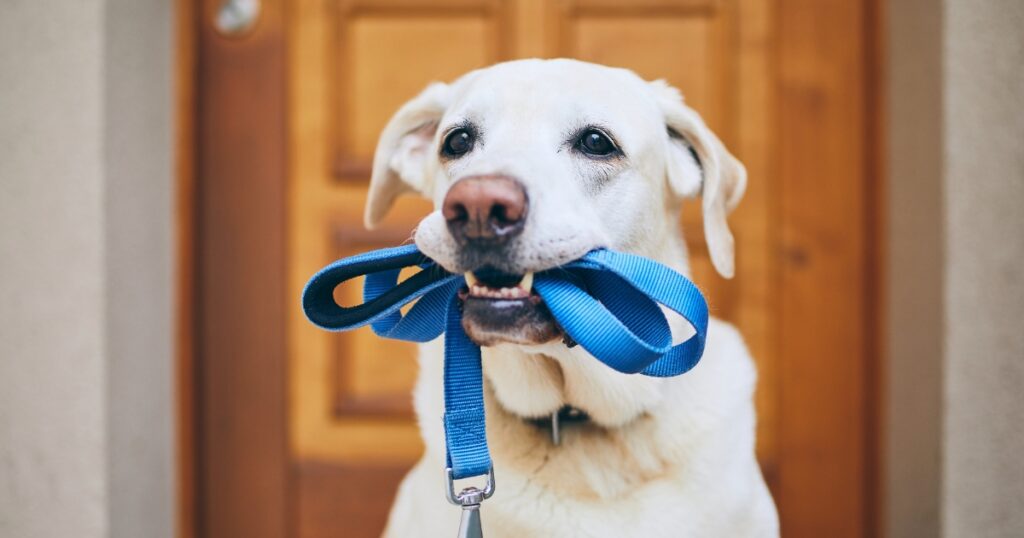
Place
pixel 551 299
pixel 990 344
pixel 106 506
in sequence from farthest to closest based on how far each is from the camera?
pixel 106 506 → pixel 990 344 → pixel 551 299

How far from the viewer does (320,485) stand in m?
2.26

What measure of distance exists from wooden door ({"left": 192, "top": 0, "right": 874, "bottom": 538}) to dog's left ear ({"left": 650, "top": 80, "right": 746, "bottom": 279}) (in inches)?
26.5

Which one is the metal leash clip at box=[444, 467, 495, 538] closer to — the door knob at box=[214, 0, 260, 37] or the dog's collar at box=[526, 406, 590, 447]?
the dog's collar at box=[526, 406, 590, 447]

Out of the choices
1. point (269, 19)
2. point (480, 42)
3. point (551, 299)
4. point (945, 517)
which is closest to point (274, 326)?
point (269, 19)

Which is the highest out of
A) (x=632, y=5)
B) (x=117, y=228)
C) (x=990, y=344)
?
(x=632, y=5)

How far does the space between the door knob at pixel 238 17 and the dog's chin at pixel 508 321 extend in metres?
1.61

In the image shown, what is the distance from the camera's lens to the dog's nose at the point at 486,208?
1.03 metres

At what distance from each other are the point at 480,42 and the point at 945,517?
1878mm

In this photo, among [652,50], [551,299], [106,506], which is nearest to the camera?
[551,299]

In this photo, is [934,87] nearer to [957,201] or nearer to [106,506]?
[957,201]

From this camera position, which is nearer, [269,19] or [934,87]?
[934,87]

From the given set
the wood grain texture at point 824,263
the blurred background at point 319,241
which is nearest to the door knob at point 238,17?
the blurred background at point 319,241

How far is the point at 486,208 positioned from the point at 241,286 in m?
1.49

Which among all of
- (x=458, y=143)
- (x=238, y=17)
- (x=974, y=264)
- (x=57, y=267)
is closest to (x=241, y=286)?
(x=57, y=267)
